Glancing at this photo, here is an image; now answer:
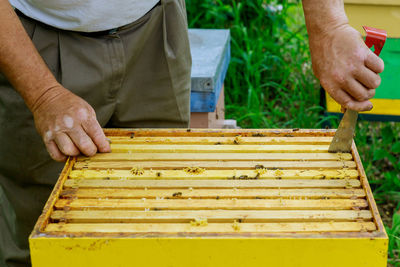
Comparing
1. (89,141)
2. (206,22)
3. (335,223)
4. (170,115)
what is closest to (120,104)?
(170,115)

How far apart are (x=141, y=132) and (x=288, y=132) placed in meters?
0.45

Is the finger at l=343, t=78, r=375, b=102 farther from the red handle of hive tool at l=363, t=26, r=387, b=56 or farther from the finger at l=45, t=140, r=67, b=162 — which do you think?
the finger at l=45, t=140, r=67, b=162

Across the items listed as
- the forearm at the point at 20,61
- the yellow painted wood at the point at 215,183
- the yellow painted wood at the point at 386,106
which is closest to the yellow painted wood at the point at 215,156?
the yellow painted wood at the point at 215,183

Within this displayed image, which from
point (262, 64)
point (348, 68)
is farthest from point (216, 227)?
point (262, 64)

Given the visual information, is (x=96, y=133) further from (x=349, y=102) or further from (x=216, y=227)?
(x=349, y=102)

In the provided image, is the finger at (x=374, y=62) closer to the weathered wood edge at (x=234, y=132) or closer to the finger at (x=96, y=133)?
the weathered wood edge at (x=234, y=132)

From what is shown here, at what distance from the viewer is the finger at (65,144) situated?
1351mm

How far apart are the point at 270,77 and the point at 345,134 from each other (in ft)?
8.14

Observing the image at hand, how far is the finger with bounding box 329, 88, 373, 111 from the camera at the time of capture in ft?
4.47

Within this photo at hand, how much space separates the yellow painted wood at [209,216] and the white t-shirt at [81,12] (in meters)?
0.69

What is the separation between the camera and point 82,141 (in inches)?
53.7

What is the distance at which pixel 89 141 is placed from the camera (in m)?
1.38

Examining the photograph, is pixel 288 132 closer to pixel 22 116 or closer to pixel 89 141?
pixel 89 141

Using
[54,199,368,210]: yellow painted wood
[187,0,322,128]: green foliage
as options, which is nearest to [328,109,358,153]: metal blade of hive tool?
[54,199,368,210]: yellow painted wood
